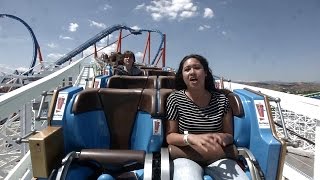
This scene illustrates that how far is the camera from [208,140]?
227 cm

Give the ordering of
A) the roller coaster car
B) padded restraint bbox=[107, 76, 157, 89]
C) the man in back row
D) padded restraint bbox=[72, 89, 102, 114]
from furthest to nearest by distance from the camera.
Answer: the man in back row, padded restraint bbox=[107, 76, 157, 89], padded restraint bbox=[72, 89, 102, 114], the roller coaster car

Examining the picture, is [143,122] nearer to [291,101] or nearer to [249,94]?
[249,94]

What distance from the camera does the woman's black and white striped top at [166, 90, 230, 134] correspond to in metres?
2.43

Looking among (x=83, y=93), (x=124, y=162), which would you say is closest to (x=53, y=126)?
(x=83, y=93)

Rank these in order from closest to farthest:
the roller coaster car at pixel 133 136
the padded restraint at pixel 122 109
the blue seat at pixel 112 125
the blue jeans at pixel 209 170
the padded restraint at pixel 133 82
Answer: the blue jeans at pixel 209 170 < the roller coaster car at pixel 133 136 < the blue seat at pixel 112 125 < the padded restraint at pixel 122 109 < the padded restraint at pixel 133 82

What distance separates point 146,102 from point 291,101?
1.30 metres

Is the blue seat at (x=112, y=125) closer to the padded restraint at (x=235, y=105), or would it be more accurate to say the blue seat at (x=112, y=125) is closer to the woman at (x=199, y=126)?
the woman at (x=199, y=126)

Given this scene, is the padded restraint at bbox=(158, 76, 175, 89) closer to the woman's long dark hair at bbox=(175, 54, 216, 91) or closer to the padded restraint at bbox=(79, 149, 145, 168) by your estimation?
the woman's long dark hair at bbox=(175, 54, 216, 91)

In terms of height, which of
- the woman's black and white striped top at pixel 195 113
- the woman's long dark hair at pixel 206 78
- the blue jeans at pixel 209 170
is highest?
the woman's long dark hair at pixel 206 78

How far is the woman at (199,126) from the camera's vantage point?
2.20 metres

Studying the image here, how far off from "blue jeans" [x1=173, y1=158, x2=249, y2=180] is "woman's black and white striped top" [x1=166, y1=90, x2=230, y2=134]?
29cm

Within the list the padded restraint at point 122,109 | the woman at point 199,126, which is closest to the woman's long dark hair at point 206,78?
the woman at point 199,126

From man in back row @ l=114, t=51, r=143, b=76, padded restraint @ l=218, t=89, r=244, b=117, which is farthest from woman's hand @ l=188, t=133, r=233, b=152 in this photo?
man in back row @ l=114, t=51, r=143, b=76

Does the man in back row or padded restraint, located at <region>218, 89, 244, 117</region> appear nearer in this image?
padded restraint, located at <region>218, 89, 244, 117</region>
